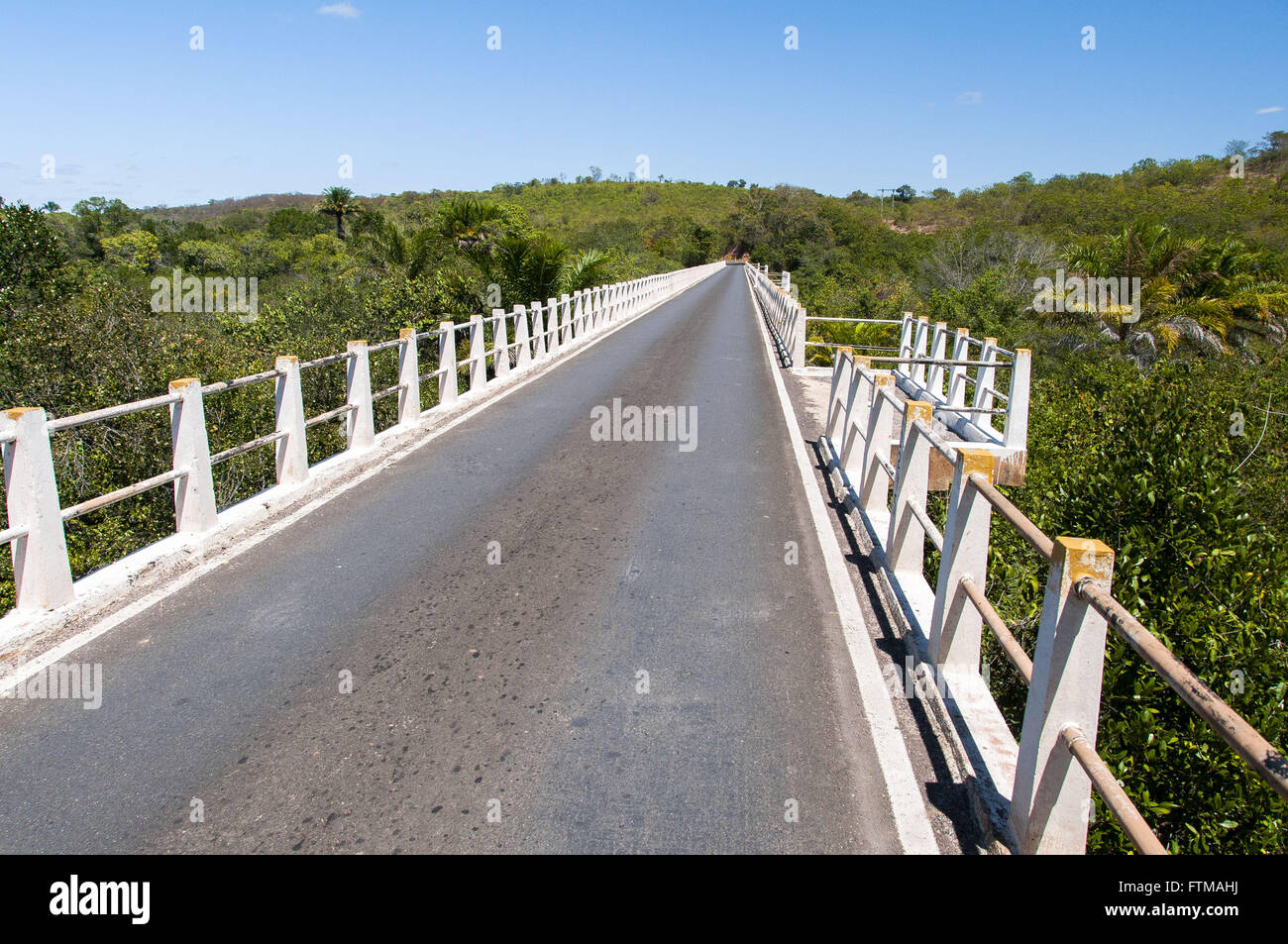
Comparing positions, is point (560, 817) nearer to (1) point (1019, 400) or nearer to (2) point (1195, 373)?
(1) point (1019, 400)

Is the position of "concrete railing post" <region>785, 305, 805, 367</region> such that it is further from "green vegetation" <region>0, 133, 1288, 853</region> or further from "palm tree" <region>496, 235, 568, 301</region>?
"palm tree" <region>496, 235, 568, 301</region>

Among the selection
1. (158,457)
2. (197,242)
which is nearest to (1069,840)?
(158,457)

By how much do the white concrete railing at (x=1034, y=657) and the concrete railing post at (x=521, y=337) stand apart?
11953mm

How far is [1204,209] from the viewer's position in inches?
2218

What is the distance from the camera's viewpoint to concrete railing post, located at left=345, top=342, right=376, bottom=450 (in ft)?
31.2

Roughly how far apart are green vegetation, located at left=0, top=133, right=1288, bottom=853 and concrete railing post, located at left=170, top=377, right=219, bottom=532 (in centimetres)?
272

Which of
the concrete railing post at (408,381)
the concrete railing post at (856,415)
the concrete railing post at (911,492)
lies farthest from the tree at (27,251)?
the concrete railing post at (911,492)

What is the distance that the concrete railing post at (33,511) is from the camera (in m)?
5.14

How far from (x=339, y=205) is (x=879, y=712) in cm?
8211

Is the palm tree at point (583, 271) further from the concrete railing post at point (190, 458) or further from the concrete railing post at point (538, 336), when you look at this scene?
the concrete railing post at point (190, 458)

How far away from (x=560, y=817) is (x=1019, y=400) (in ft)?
31.2

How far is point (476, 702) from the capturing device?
450 cm

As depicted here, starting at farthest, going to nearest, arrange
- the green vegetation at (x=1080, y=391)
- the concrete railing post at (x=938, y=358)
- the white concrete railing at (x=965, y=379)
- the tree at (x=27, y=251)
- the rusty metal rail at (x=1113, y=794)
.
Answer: the tree at (x=27, y=251) < the concrete railing post at (x=938, y=358) < the white concrete railing at (x=965, y=379) < the green vegetation at (x=1080, y=391) < the rusty metal rail at (x=1113, y=794)
